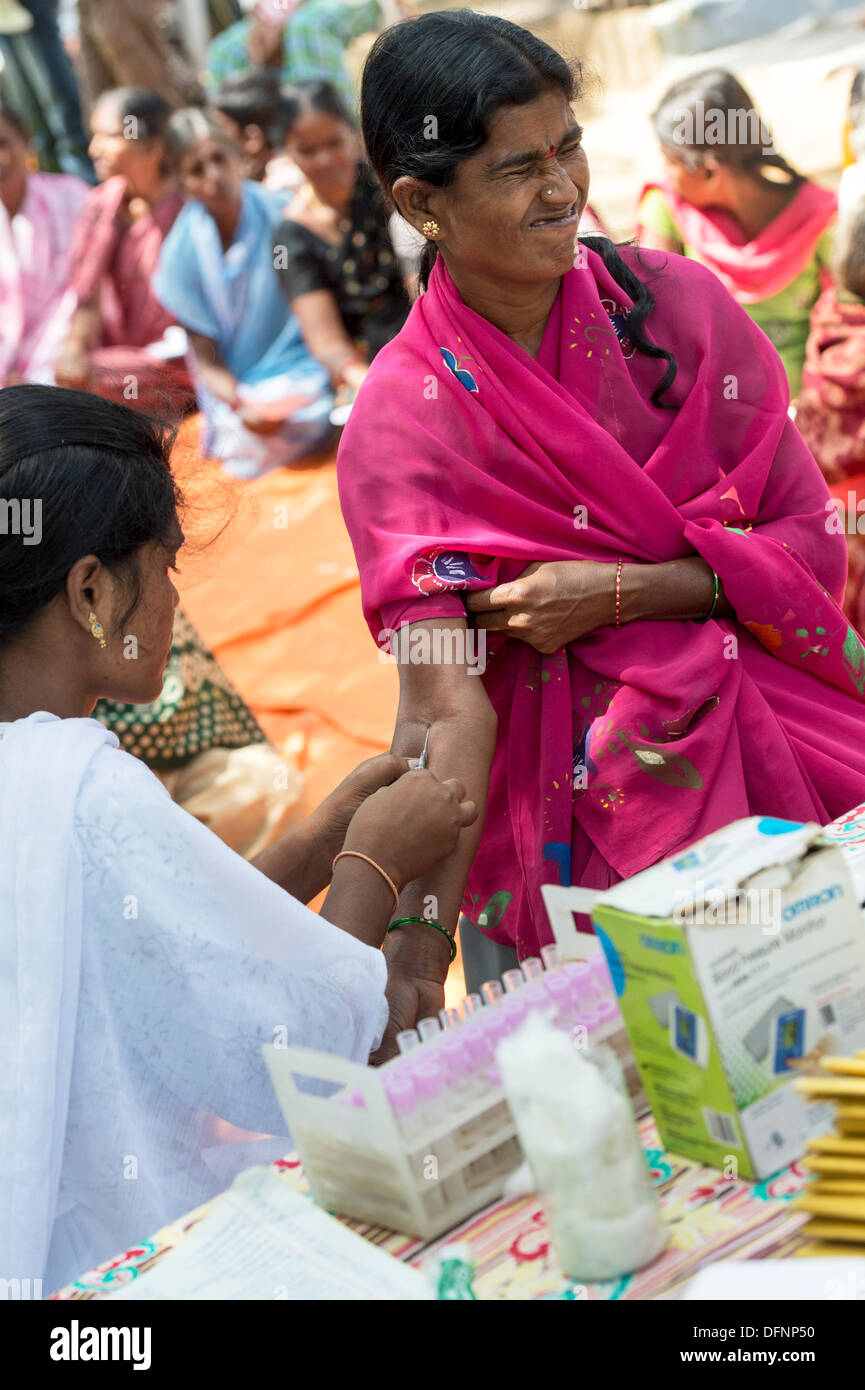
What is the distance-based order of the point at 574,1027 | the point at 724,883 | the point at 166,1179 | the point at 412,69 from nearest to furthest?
1. the point at 724,883
2. the point at 574,1027
3. the point at 166,1179
4. the point at 412,69

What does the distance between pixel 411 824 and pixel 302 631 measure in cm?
370

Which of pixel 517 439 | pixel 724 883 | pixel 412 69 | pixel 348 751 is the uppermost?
pixel 412 69

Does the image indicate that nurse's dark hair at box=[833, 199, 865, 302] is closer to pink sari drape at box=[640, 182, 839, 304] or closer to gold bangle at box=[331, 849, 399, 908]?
pink sari drape at box=[640, 182, 839, 304]

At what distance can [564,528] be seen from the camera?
70.0 inches

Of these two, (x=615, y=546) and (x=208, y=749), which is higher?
(x=615, y=546)

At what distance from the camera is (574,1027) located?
3.90 ft

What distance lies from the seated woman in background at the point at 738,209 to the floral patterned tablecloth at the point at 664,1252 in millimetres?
4233

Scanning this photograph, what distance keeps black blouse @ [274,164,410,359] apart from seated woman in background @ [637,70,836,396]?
1340 millimetres

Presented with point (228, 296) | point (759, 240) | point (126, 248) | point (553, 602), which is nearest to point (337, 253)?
point (228, 296)

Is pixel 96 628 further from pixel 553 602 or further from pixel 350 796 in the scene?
pixel 553 602

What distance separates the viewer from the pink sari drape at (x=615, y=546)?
1747 mm
